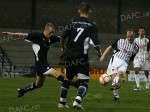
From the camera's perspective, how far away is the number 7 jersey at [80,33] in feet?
35.2

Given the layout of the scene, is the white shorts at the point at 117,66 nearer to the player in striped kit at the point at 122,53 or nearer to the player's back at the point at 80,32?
the player in striped kit at the point at 122,53

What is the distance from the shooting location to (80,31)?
35.2 feet

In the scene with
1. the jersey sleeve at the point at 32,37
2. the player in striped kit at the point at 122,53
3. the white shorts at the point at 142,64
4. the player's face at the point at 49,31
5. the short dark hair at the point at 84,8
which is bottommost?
the white shorts at the point at 142,64

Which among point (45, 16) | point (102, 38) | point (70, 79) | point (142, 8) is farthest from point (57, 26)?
point (70, 79)

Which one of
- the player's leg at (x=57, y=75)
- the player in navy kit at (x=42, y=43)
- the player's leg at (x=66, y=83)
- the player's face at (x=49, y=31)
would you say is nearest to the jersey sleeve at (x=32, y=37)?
the player in navy kit at (x=42, y=43)

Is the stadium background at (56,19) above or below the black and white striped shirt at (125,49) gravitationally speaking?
above

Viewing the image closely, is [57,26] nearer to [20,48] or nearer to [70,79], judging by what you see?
[20,48]

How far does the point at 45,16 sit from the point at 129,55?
29.9m

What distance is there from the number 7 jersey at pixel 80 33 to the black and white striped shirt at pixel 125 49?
4.04m

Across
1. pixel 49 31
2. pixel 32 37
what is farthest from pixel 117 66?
pixel 32 37

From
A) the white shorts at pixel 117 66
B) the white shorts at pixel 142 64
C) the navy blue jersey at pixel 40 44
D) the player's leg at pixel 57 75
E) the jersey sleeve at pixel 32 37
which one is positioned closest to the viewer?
the player's leg at pixel 57 75

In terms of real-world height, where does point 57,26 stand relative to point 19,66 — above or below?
above

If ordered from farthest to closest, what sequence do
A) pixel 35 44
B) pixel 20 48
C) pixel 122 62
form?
pixel 20 48, pixel 122 62, pixel 35 44

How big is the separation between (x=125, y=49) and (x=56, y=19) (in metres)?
30.3
